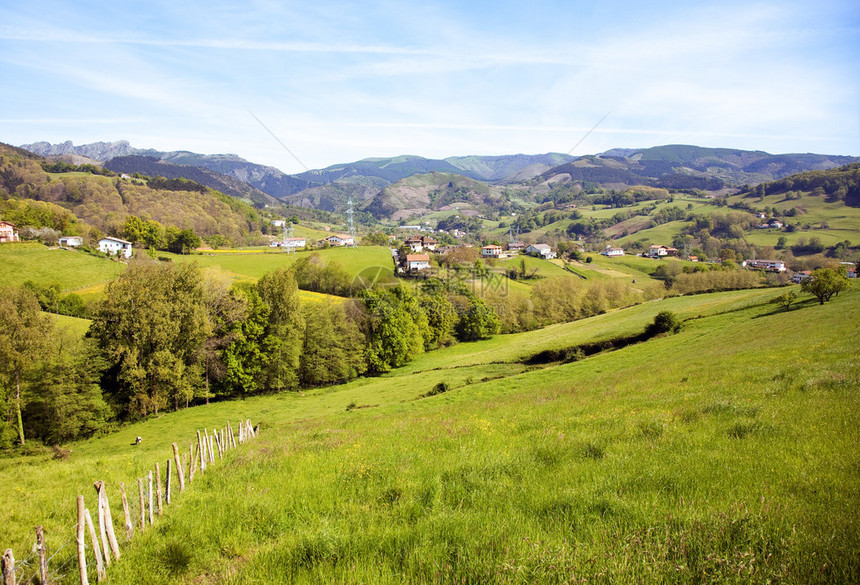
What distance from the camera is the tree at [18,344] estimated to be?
32.0 metres

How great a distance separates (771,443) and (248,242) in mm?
185767

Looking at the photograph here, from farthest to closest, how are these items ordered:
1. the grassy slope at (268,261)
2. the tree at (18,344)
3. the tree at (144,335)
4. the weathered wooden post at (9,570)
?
the grassy slope at (268,261)
the tree at (144,335)
the tree at (18,344)
the weathered wooden post at (9,570)

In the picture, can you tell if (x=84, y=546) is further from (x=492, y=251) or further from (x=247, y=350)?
(x=492, y=251)

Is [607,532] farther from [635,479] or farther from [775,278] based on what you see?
[775,278]

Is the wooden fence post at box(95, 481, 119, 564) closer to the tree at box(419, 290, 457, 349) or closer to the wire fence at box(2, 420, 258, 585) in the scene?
the wire fence at box(2, 420, 258, 585)

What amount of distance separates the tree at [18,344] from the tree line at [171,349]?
0.27 feet

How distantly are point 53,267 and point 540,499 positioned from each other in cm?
9987

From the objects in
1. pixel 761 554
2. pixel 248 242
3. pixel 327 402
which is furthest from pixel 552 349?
pixel 248 242

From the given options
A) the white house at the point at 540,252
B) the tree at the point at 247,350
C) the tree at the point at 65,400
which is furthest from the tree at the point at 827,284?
the white house at the point at 540,252

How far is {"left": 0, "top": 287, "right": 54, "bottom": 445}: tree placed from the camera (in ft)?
105

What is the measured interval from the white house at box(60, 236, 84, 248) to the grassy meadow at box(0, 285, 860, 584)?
102 metres

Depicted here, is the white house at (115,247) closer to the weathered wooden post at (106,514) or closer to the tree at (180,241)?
the tree at (180,241)

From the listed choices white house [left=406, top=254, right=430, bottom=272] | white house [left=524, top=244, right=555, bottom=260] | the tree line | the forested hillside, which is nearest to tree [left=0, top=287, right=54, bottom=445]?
the tree line

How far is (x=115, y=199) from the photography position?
156125mm
